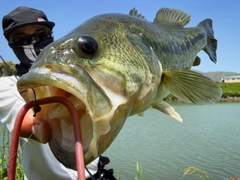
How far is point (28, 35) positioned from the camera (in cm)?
321

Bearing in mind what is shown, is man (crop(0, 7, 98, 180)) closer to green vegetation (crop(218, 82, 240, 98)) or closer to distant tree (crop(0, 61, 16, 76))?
distant tree (crop(0, 61, 16, 76))

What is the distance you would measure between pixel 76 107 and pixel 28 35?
6.92ft

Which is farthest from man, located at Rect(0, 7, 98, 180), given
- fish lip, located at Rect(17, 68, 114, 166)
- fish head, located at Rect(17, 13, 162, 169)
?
fish lip, located at Rect(17, 68, 114, 166)

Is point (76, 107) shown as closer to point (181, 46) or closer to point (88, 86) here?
point (88, 86)

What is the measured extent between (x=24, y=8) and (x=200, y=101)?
2.38m

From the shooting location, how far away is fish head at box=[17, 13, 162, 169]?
4.23 feet

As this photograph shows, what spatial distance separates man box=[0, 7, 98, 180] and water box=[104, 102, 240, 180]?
4.32 m

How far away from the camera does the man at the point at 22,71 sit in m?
2.75

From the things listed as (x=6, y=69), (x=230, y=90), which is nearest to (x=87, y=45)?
(x=6, y=69)

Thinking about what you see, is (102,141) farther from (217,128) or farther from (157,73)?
(217,128)

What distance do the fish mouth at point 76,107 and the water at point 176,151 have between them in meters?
5.97

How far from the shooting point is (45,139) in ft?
4.95

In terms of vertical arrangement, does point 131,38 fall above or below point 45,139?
above

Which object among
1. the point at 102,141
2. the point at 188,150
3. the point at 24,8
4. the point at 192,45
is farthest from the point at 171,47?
the point at 188,150
